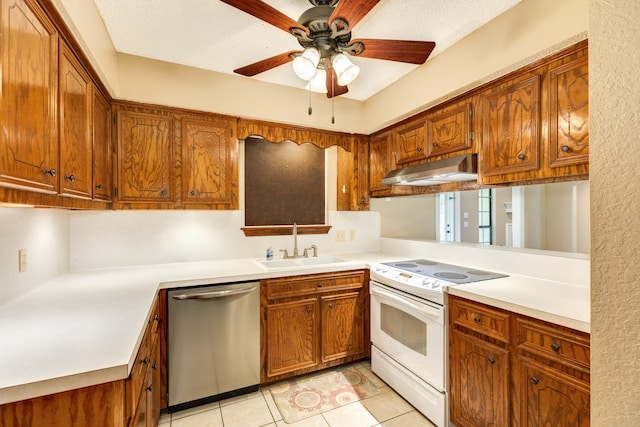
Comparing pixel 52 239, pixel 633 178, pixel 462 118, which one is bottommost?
pixel 52 239

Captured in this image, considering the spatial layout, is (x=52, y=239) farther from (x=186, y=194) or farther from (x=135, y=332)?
(x=135, y=332)

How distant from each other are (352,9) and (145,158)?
1758mm

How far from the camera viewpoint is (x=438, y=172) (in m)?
2.10

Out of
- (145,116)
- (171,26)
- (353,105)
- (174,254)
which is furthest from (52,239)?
(353,105)

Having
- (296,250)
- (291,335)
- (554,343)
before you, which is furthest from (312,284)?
(554,343)

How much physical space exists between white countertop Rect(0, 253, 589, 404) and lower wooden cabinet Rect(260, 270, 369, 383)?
0.40 feet

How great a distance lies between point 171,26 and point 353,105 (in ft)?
5.62

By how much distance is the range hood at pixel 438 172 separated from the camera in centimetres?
201

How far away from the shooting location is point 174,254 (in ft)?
8.17

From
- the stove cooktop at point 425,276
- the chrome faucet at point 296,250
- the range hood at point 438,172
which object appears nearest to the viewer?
the stove cooktop at point 425,276

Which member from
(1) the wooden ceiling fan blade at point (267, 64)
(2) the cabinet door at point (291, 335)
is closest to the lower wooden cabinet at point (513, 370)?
(2) the cabinet door at point (291, 335)

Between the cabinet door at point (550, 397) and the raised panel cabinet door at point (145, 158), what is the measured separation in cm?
244

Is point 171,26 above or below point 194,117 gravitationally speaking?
above

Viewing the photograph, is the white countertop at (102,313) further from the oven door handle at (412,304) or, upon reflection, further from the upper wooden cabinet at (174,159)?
the upper wooden cabinet at (174,159)
